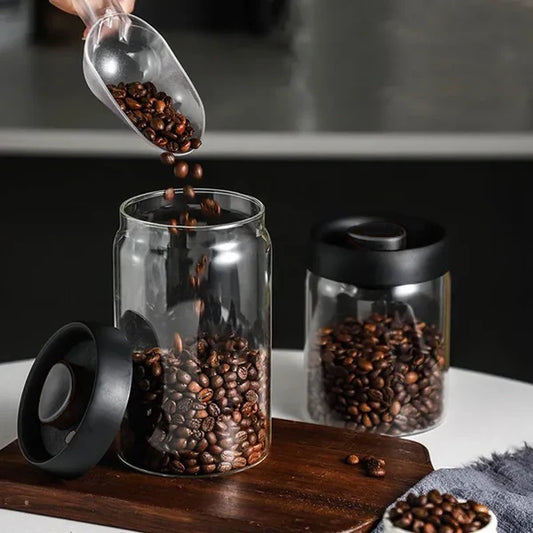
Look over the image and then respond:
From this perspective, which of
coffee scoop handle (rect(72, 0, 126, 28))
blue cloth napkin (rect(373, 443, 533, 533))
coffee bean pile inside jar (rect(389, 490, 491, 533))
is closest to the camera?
coffee bean pile inside jar (rect(389, 490, 491, 533))

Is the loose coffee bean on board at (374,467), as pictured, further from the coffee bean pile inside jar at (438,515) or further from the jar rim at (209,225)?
the jar rim at (209,225)

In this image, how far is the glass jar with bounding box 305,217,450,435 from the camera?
1524 mm

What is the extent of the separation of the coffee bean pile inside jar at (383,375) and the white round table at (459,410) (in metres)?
0.04

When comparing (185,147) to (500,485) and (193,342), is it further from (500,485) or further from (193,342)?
(500,485)

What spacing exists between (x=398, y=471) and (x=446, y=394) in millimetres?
267

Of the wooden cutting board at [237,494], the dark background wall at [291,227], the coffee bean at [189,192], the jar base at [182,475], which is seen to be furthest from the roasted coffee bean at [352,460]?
the dark background wall at [291,227]

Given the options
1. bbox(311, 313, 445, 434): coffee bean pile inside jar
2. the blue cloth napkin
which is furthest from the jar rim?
the blue cloth napkin

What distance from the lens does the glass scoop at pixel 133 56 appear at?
1492mm

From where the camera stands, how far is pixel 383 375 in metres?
1.53

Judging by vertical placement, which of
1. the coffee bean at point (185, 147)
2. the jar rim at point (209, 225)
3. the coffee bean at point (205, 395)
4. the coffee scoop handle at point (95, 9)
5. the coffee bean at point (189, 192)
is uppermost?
the coffee scoop handle at point (95, 9)

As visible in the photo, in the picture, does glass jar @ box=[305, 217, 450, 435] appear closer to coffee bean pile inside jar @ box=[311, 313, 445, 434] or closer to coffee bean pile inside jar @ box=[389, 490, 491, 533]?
coffee bean pile inside jar @ box=[311, 313, 445, 434]

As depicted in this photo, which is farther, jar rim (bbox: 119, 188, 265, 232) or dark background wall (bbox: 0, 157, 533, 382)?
dark background wall (bbox: 0, 157, 533, 382)

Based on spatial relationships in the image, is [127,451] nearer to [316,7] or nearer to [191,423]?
[191,423]

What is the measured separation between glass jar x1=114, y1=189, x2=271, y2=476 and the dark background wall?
54.6 inches
